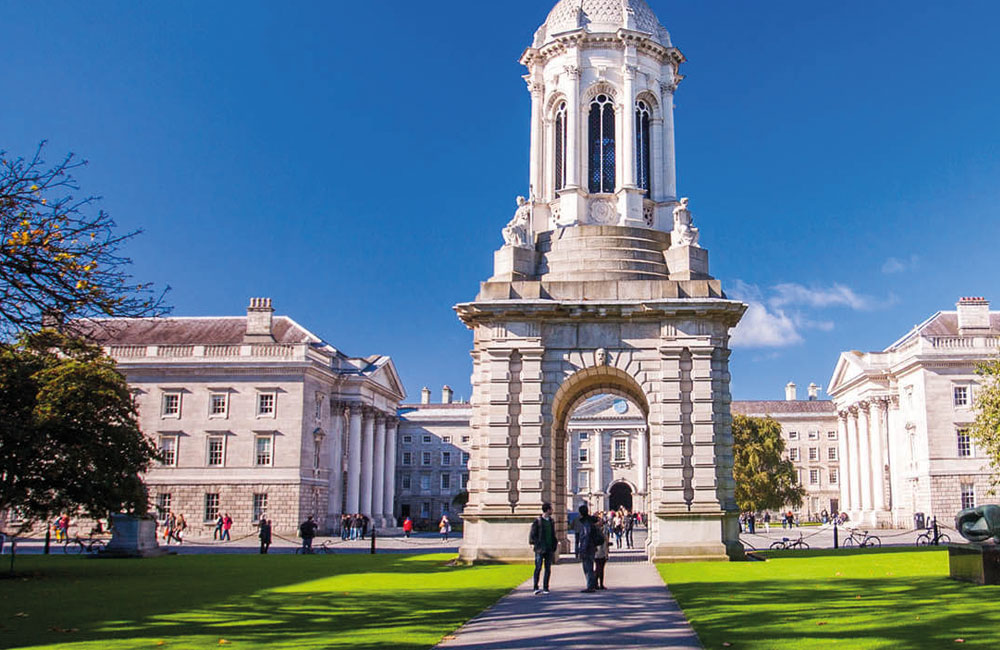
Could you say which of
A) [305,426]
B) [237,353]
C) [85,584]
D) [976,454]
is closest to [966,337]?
[976,454]

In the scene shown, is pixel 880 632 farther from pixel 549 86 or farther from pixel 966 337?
pixel 966 337

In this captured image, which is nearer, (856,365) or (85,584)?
(85,584)

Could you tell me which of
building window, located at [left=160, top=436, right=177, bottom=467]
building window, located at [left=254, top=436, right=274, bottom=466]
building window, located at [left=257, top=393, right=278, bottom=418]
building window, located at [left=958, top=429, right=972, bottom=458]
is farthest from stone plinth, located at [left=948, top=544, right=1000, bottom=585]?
building window, located at [left=160, top=436, right=177, bottom=467]

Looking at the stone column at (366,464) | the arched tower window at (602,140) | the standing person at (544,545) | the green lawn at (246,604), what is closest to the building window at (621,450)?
the stone column at (366,464)

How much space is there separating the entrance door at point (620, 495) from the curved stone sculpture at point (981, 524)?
8494cm

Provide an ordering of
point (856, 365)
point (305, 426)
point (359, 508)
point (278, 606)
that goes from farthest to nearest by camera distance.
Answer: point (856, 365)
point (359, 508)
point (305, 426)
point (278, 606)

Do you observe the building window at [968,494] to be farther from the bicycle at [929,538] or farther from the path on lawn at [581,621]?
the path on lawn at [581,621]

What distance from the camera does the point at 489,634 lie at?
40.1 feet

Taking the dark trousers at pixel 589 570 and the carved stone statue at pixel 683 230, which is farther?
the carved stone statue at pixel 683 230

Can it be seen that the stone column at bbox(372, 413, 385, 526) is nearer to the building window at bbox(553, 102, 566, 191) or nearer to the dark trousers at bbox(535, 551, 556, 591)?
the building window at bbox(553, 102, 566, 191)

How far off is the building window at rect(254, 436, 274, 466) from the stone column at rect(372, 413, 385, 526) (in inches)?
612

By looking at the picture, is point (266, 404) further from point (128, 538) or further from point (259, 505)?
point (128, 538)

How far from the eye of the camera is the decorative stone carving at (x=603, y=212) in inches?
1208

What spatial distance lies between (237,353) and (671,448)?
41.6m
